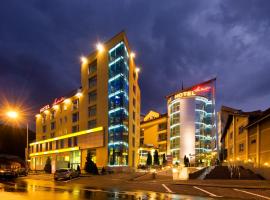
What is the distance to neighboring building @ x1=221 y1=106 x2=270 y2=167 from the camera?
49.5 meters

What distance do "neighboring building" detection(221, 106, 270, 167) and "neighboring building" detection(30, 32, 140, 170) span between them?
70.4ft

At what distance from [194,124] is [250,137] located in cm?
5109

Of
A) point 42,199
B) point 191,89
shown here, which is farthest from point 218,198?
point 191,89

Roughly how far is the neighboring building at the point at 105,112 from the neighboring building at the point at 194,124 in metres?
29.0

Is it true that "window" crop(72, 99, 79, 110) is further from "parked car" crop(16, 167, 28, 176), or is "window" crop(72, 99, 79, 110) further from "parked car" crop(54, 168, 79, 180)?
"parked car" crop(54, 168, 79, 180)

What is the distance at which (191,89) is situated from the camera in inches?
4481

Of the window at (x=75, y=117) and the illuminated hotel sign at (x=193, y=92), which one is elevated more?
the illuminated hotel sign at (x=193, y=92)

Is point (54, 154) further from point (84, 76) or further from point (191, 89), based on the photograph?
point (191, 89)

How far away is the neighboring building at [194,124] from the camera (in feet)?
358

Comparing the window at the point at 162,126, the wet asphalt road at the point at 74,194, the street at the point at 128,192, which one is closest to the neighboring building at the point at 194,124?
the window at the point at 162,126

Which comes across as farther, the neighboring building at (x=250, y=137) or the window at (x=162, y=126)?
the window at (x=162, y=126)

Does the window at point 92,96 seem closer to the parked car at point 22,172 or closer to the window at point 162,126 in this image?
the parked car at point 22,172

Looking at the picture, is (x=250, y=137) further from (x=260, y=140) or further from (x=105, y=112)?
(x=105, y=112)

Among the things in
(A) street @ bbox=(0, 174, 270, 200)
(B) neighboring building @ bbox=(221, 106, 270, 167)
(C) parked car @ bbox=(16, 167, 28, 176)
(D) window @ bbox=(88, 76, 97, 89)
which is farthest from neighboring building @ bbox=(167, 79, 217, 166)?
(A) street @ bbox=(0, 174, 270, 200)
